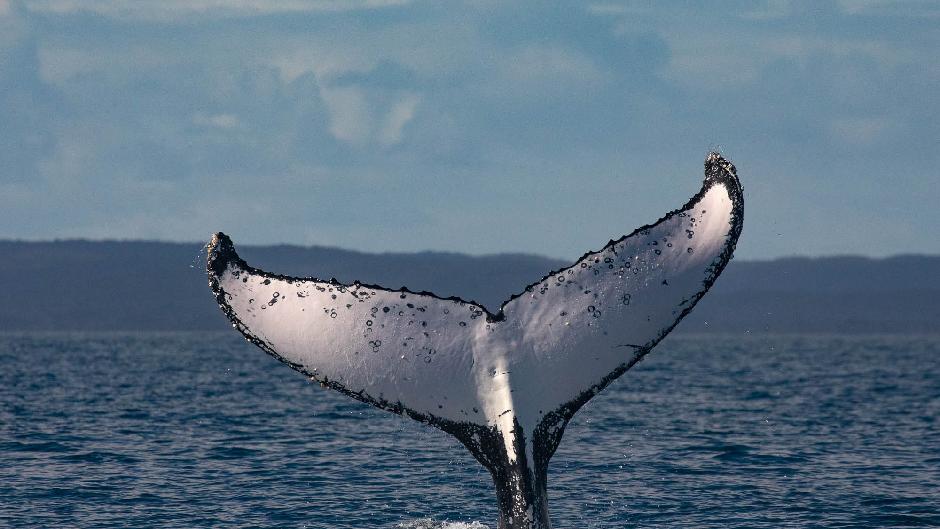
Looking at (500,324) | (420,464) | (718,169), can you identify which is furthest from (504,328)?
(420,464)

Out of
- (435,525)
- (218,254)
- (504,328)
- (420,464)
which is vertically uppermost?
(218,254)

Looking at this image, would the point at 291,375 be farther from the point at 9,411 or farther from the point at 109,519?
the point at 109,519

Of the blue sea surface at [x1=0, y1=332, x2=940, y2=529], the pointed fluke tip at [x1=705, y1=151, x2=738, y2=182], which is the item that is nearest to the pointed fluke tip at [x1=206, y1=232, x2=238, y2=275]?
the pointed fluke tip at [x1=705, y1=151, x2=738, y2=182]

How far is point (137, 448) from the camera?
995 inches

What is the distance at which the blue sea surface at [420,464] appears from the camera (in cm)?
1692

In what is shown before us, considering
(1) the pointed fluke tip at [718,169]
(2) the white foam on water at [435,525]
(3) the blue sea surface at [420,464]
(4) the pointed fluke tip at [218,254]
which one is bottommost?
(3) the blue sea surface at [420,464]

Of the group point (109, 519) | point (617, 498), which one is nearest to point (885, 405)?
point (617, 498)

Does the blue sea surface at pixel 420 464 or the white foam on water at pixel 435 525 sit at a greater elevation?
the white foam on water at pixel 435 525

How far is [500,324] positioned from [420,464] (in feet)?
50.1

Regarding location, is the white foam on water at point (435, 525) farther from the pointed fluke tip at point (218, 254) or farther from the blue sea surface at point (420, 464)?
the pointed fluke tip at point (218, 254)

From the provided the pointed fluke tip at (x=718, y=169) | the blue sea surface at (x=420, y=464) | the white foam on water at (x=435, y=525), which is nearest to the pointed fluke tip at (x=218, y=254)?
the pointed fluke tip at (x=718, y=169)

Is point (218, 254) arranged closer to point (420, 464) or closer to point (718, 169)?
point (718, 169)

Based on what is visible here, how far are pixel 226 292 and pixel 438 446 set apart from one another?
63.7ft

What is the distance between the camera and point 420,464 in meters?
23.1
